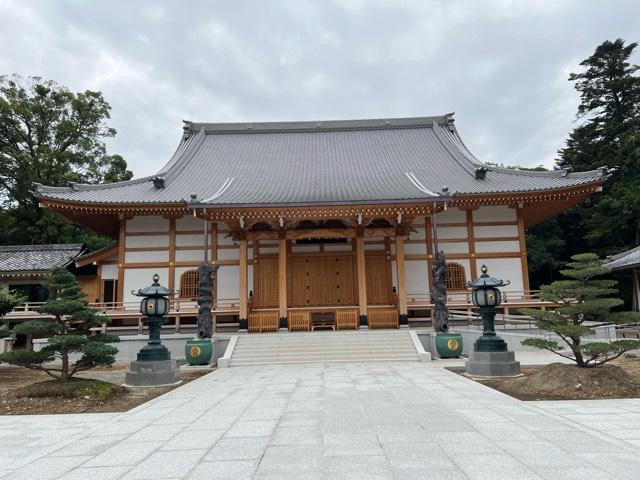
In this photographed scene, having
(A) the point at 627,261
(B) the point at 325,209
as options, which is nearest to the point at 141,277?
(B) the point at 325,209

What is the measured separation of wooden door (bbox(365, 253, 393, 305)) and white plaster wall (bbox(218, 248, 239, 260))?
5.54m

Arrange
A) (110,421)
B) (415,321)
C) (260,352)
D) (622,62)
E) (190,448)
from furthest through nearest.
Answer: (622,62)
(415,321)
(260,352)
(110,421)
(190,448)

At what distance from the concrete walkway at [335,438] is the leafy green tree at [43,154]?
80.2 ft

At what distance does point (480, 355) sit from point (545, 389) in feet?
6.32

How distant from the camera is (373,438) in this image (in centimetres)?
461

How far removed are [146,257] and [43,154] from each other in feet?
55.2

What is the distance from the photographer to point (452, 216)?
1741cm

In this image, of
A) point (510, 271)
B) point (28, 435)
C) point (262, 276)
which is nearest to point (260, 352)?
point (262, 276)

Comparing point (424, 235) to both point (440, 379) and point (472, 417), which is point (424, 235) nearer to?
point (440, 379)

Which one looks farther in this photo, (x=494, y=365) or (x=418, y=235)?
(x=418, y=235)

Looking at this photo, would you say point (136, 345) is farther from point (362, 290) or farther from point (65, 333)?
point (362, 290)

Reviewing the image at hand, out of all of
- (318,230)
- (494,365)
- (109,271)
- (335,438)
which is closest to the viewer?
(335,438)

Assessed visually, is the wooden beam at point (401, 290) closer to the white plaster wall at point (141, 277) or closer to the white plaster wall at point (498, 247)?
the white plaster wall at point (498, 247)

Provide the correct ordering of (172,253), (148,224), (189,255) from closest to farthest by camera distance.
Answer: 1. (172,253)
2. (189,255)
3. (148,224)
